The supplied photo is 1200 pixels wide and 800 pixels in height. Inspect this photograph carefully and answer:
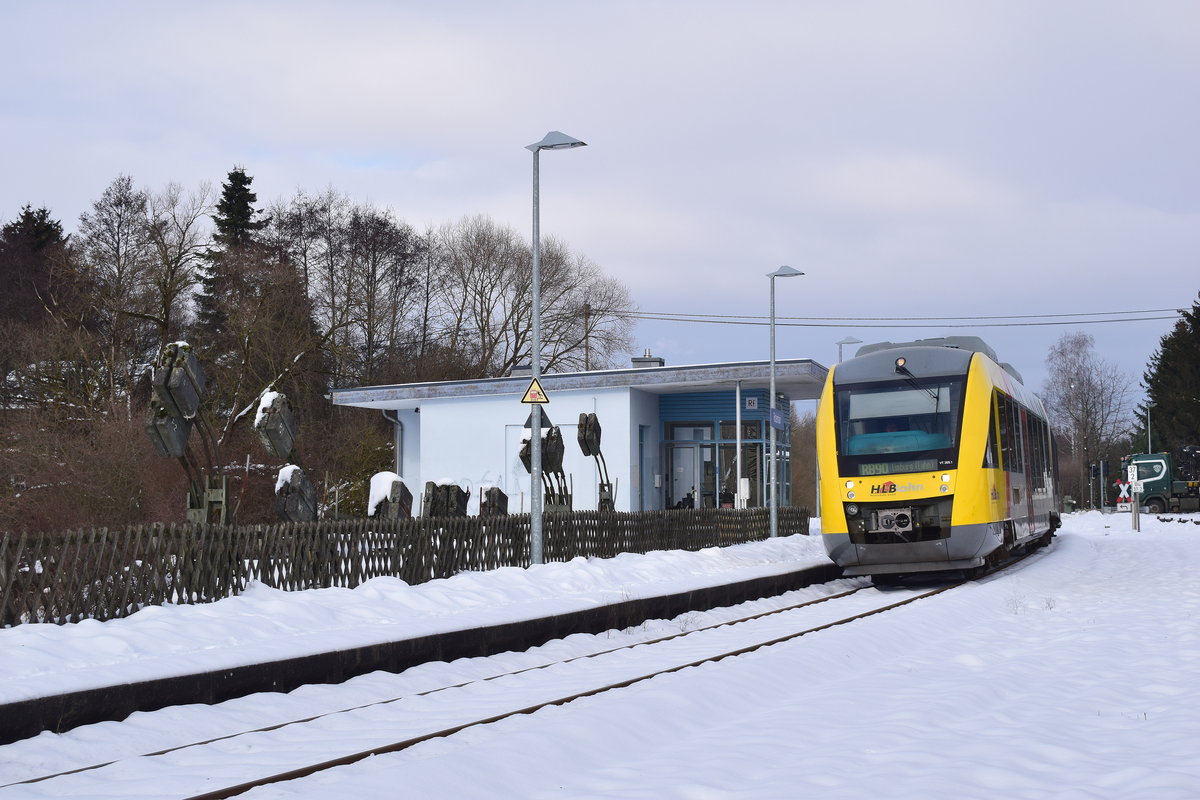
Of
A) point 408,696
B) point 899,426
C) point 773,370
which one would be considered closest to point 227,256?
point 773,370

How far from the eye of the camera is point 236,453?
38625 millimetres

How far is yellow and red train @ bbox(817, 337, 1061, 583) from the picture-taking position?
16484mm

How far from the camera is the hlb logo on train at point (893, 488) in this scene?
1664cm

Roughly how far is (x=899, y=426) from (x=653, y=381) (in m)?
15.1

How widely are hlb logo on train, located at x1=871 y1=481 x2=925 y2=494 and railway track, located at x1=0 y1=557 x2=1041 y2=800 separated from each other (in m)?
4.30

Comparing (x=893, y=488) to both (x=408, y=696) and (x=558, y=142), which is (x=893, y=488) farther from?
(x=408, y=696)

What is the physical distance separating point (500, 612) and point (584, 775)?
664 cm

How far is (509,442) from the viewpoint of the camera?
34094mm

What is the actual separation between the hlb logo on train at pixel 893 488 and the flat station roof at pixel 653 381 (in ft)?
45.1

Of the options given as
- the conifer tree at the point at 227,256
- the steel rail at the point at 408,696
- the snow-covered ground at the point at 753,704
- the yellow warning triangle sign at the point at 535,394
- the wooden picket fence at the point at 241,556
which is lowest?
the steel rail at the point at 408,696

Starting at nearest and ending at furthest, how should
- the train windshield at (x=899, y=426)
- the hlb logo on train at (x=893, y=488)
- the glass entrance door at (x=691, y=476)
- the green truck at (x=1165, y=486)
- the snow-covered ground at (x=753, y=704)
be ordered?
Result: the snow-covered ground at (x=753, y=704), the hlb logo on train at (x=893, y=488), the train windshield at (x=899, y=426), the glass entrance door at (x=691, y=476), the green truck at (x=1165, y=486)

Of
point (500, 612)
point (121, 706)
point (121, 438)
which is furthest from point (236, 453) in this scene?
point (121, 706)

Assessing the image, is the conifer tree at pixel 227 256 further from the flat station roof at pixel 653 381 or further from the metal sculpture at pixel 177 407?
the metal sculpture at pixel 177 407

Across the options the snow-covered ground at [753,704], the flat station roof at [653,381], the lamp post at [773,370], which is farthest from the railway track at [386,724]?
the flat station roof at [653,381]
